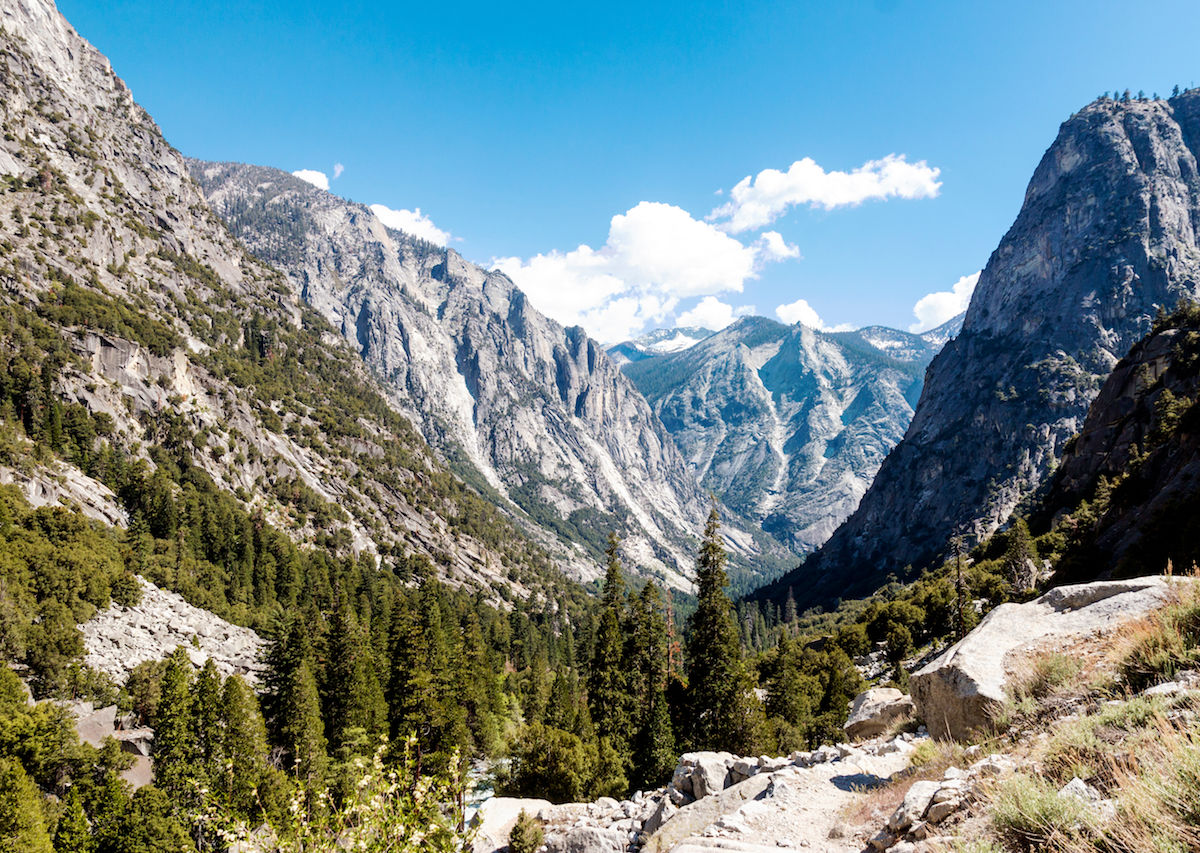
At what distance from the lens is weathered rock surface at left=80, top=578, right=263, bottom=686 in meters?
52.5

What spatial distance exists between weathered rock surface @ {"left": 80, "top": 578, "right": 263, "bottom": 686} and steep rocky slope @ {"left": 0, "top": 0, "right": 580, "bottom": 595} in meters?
23.1

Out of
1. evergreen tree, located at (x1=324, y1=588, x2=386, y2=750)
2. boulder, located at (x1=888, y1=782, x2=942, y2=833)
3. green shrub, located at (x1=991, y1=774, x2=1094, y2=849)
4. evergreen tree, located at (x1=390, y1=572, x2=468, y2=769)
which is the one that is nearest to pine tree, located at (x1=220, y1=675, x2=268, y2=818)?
evergreen tree, located at (x1=324, y1=588, x2=386, y2=750)

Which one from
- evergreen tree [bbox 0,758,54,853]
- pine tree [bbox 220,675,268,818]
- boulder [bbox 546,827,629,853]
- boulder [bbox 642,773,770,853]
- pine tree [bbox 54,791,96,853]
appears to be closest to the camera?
boulder [bbox 642,773,770,853]

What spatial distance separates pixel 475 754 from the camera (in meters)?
61.3

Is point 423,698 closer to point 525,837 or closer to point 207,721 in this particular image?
point 207,721

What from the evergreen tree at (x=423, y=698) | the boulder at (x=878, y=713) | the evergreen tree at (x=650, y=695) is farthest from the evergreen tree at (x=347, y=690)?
the boulder at (x=878, y=713)

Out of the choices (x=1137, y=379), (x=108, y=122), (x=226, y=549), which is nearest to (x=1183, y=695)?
(x=1137, y=379)

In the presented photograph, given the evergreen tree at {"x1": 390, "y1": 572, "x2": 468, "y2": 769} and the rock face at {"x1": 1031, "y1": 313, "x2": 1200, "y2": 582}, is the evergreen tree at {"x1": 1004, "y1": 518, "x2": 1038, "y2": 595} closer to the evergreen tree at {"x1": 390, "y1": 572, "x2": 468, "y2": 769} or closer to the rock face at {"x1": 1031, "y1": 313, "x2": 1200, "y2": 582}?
the rock face at {"x1": 1031, "y1": 313, "x2": 1200, "y2": 582}

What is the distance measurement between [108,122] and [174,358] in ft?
403

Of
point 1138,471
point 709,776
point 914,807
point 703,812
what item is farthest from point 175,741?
point 1138,471

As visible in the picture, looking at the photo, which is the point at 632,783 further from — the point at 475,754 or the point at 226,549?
the point at 226,549

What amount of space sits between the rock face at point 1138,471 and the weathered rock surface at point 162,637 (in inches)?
2719

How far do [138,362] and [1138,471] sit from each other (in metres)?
149

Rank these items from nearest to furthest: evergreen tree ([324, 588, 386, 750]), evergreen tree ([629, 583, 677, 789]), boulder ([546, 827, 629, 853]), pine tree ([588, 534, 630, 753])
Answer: boulder ([546, 827, 629, 853]), evergreen tree ([629, 583, 677, 789]), pine tree ([588, 534, 630, 753]), evergreen tree ([324, 588, 386, 750])
